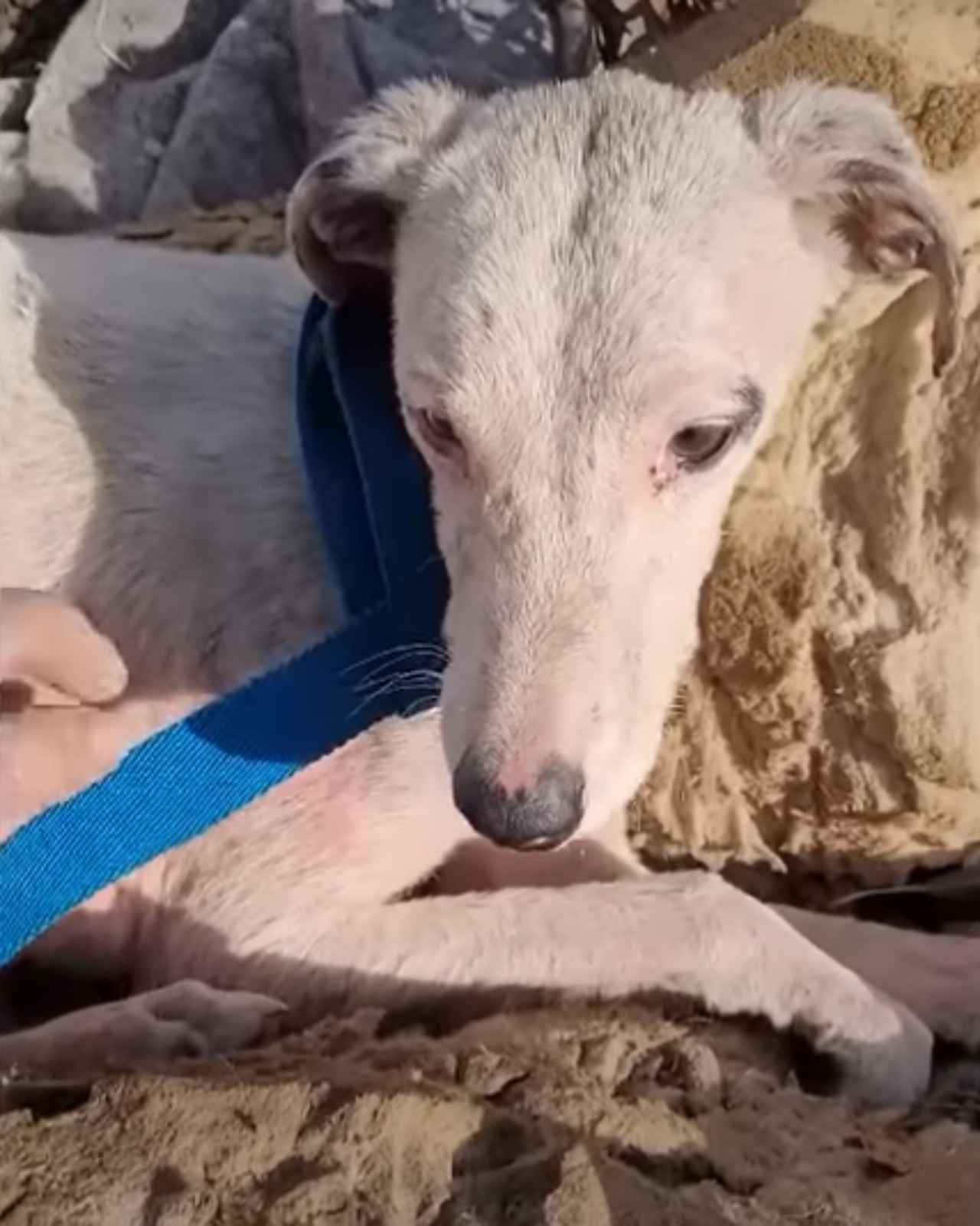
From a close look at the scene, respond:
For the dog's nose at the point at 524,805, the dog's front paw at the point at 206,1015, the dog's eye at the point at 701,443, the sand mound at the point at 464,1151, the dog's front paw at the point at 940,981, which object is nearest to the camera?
the sand mound at the point at 464,1151

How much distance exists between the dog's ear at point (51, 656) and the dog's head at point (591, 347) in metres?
0.49

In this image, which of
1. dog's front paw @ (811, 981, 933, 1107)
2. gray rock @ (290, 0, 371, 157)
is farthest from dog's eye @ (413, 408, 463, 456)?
gray rock @ (290, 0, 371, 157)

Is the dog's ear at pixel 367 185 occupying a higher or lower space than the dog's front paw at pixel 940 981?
higher

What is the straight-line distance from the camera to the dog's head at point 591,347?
7.07ft

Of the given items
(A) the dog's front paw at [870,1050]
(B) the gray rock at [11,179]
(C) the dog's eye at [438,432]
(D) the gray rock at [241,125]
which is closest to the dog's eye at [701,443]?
(C) the dog's eye at [438,432]

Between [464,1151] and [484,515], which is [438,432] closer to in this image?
[484,515]

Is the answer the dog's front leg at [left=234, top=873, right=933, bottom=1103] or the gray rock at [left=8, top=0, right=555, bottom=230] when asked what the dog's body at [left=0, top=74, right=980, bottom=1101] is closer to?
the dog's front leg at [left=234, top=873, right=933, bottom=1103]

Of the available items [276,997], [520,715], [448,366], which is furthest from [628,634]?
[276,997]

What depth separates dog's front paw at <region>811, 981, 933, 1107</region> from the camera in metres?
2.55

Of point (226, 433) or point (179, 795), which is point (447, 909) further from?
point (226, 433)

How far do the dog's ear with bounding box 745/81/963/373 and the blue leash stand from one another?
1.81 ft

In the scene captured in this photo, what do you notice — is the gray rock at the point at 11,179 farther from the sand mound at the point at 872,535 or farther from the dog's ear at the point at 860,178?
the dog's ear at the point at 860,178

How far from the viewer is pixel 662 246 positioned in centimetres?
223

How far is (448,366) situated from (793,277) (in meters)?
0.46
